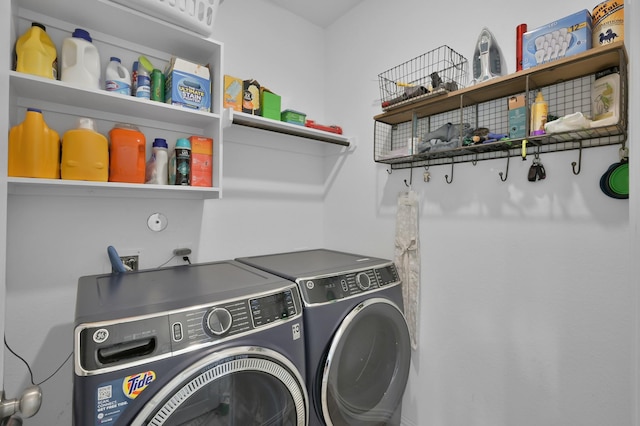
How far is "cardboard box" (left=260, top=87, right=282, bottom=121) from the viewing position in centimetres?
187

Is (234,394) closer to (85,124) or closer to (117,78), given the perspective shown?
(85,124)

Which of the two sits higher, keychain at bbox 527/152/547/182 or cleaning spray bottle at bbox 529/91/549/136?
cleaning spray bottle at bbox 529/91/549/136

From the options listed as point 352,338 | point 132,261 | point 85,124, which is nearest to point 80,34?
point 85,124

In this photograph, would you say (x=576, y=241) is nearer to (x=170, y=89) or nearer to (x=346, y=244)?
(x=346, y=244)

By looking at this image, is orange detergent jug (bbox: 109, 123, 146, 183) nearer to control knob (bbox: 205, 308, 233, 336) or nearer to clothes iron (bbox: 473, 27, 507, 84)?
control knob (bbox: 205, 308, 233, 336)

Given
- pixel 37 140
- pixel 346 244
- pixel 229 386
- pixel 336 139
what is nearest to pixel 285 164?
pixel 336 139

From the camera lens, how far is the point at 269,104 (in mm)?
1878

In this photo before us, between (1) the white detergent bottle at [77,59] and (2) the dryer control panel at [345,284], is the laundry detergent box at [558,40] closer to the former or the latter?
(2) the dryer control panel at [345,284]

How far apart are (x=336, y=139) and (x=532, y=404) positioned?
178 centimetres

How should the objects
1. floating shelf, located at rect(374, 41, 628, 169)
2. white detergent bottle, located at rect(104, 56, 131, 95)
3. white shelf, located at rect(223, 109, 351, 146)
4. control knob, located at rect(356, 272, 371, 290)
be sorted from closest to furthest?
floating shelf, located at rect(374, 41, 628, 169) < white detergent bottle, located at rect(104, 56, 131, 95) < control knob, located at rect(356, 272, 371, 290) < white shelf, located at rect(223, 109, 351, 146)

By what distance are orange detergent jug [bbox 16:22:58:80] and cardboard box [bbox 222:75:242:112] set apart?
71cm

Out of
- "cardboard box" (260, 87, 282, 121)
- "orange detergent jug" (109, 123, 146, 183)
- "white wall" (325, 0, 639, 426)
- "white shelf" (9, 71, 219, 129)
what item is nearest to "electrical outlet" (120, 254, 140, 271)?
"orange detergent jug" (109, 123, 146, 183)

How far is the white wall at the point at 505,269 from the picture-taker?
3.95 feet

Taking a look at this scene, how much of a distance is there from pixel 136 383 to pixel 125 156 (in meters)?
0.98
